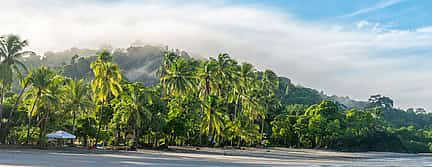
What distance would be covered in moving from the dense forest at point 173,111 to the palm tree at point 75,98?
109 mm

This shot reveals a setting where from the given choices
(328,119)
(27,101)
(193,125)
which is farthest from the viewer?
(328,119)

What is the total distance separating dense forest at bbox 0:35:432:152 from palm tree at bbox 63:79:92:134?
0.11 meters

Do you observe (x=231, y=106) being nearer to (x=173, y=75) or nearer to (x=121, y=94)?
(x=173, y=75)

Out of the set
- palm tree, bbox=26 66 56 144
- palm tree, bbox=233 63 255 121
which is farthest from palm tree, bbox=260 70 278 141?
palm tree, bbox=26 66 56 144

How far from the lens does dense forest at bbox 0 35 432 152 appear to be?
174 ft

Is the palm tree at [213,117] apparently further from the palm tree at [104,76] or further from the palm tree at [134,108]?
the palm tree at [104,76]

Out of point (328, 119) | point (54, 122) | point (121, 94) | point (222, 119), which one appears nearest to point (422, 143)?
point (328, 119)

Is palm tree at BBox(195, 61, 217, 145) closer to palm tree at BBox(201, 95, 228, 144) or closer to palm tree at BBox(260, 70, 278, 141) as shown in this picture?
palm tree at BBox(201, 95, 228, 144)

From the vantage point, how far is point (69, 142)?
62.4 meters

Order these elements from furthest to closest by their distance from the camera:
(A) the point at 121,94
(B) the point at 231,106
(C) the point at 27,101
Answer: (B) the point at 231,106, (A) the point at 121,94, (C) the point at 27,101

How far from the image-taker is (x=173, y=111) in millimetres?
64688

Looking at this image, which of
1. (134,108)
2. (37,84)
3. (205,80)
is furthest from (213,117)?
(37,84)

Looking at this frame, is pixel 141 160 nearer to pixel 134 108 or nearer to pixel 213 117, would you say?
pixel 134 108

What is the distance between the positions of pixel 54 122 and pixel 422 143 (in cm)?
8420
